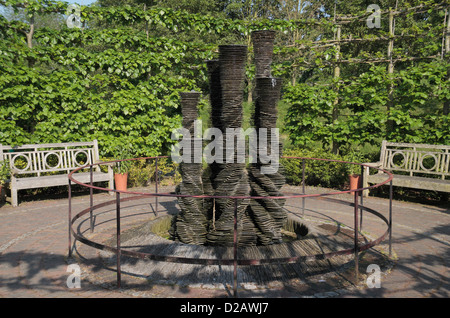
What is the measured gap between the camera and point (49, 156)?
10562mm

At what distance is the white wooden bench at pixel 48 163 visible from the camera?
30.5ft

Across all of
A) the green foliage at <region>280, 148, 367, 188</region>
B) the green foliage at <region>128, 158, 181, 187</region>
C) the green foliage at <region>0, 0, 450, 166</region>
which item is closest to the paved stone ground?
the green foliage at <region>280, 148, 367, 188</region>

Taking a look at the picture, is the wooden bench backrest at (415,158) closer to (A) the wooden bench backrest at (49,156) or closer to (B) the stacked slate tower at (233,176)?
(B) the stacked slate tower at (233,176)

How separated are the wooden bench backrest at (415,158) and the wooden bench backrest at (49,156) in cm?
757

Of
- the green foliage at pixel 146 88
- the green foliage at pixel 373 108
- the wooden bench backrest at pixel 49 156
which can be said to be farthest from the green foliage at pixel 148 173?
the green foliage at pixel 373 108

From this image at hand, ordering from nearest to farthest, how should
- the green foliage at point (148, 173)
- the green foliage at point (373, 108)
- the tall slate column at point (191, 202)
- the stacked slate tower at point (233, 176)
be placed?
the stacked slate tower at point (233, 176), the tall slate column at point (191, 202), the green foliage at point (373, 108), the green foliage at point (148, 173)

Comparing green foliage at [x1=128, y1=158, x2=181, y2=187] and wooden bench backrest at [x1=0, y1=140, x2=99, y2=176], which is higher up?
wooden bench backrest at [x1=0, y1=140, x2=99, y2=176]

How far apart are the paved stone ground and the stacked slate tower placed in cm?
132

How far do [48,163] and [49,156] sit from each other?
0.62ft

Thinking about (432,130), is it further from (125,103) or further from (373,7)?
(125,103)

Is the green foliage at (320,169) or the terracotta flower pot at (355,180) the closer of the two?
the terracotta flower pot at (355,180)

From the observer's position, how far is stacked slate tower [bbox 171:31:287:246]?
5.67 m

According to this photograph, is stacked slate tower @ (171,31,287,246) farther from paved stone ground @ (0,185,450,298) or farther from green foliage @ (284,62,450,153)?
green foliage @ (284,62,450,153)
